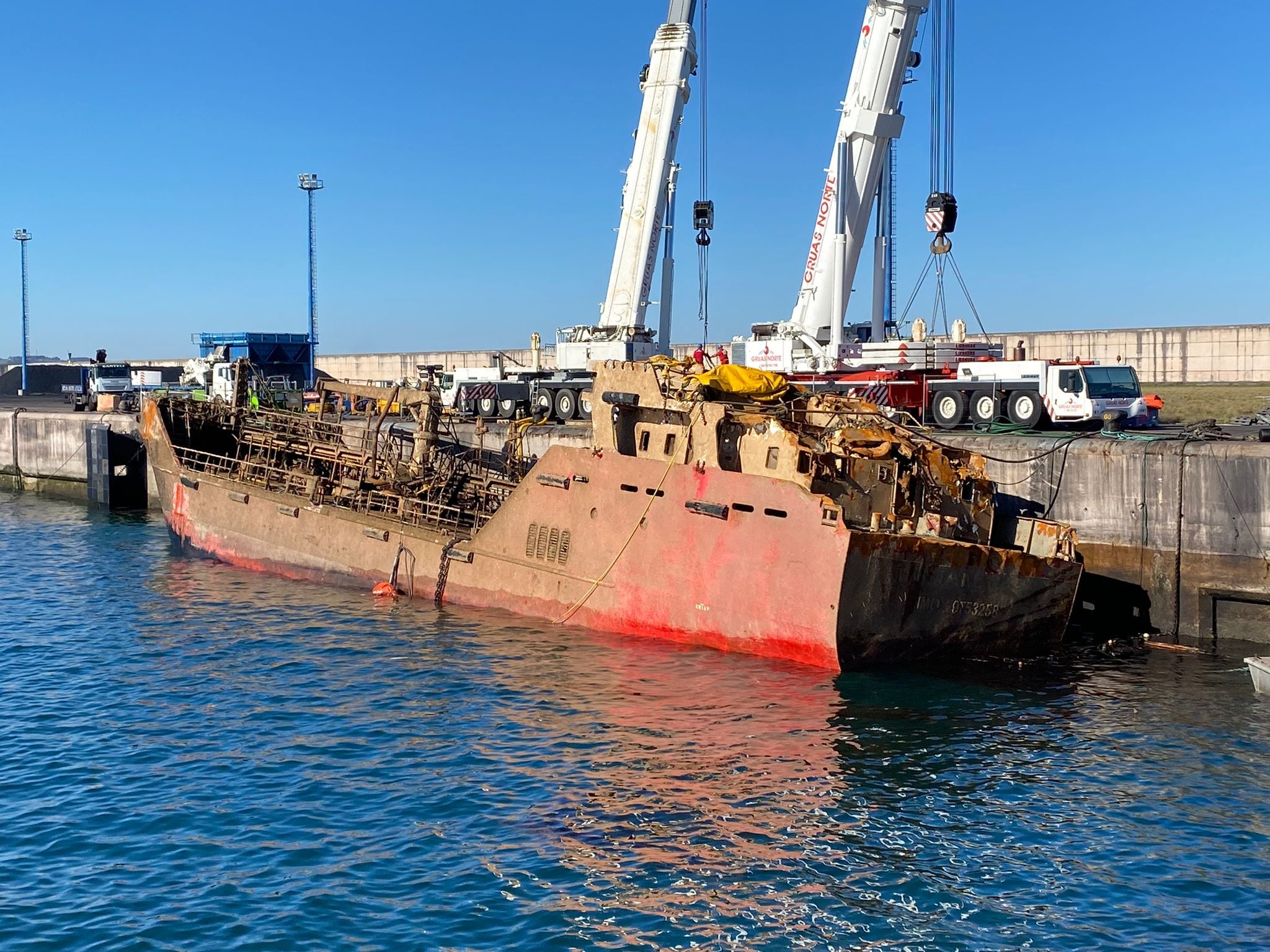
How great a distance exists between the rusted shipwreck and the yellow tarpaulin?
0.04 meters

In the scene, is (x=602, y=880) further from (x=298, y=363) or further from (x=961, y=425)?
(x=298, y=363)

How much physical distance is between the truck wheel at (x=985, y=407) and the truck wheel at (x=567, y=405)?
12349 millimetres

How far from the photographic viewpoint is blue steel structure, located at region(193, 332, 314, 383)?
5869 centimetres

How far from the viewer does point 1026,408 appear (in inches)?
1051

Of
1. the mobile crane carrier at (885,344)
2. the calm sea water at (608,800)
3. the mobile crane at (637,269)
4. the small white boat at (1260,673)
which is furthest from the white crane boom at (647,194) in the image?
the small white boat at (1260,673)

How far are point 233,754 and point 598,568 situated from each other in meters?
7.45

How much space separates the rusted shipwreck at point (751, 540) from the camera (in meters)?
17.1

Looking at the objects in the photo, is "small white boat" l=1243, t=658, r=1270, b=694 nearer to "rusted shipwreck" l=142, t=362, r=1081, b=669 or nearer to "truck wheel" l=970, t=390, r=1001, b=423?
"rusted shipwreck" l=142, t=362, r=1081, b=669

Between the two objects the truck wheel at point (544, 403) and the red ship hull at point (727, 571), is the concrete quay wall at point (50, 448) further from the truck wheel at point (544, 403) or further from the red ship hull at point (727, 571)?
the red ship hull at point (727, 571)

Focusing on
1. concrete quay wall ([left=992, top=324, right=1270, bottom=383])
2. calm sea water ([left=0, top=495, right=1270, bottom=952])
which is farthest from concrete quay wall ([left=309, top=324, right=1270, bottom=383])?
calm sea water ([left=0, top=495, right=1270, bottom=952])

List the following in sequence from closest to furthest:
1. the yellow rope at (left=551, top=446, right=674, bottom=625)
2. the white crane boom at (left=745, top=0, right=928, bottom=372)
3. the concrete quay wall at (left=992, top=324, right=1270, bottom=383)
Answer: the yellow rope at (left=551, top=446, right=674, bottom=625)
the white crane boom at (left=745, top=0, right=928, bottom=372)
the concrete quay wall at (left=992, top=324, right=1270, bottom=383)

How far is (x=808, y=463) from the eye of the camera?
17938mm

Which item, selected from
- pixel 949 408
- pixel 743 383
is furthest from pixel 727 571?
pixel 949 408

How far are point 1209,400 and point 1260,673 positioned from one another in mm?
32038
